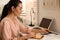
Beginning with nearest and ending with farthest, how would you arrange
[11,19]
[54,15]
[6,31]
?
[6,31] → [11,19] → [54,15]

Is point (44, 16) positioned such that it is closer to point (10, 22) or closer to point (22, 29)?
point (22, 29)

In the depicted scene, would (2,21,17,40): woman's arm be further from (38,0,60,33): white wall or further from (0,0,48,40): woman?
(38,0,60,33): white wall

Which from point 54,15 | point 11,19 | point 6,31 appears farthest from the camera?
point 54,15

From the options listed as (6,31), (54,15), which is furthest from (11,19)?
(54,15)

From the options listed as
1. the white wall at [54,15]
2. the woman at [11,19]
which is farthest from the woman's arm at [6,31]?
the white wall at [54,15]

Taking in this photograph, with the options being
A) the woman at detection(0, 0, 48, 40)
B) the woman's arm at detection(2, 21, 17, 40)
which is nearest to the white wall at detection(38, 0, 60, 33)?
the woman at detection(0, 0, 48, 40)

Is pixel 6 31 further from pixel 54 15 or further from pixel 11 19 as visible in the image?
pixel 54 15

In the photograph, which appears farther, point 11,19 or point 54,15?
point 54,15

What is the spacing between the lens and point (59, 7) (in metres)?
2.69

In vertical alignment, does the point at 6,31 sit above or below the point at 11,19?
below

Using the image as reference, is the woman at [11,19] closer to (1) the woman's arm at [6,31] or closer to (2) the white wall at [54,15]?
(1) the woman's arm at [6,31]

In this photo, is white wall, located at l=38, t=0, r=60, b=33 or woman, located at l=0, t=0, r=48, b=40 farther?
white wall, located at l=38, t=0, r=60, b=33

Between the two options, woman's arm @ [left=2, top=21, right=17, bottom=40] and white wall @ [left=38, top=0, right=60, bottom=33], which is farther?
white wall @ [left=38, top=0, right=60, bottom=33]

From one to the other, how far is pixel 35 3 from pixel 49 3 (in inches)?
22.9
